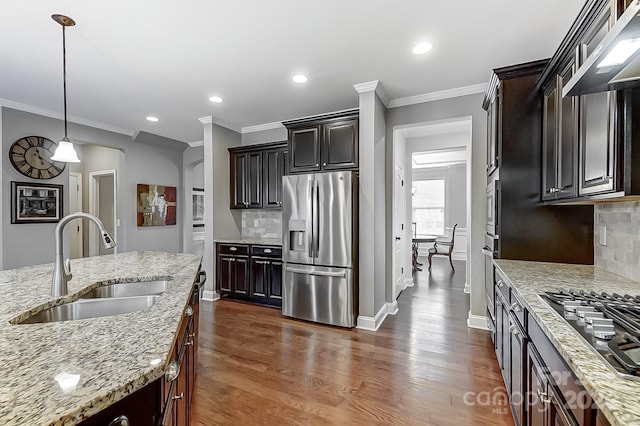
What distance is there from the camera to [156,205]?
5688 millimetres

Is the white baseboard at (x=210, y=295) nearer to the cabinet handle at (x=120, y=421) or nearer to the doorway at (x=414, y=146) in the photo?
the doorway at (x=414, y=146)

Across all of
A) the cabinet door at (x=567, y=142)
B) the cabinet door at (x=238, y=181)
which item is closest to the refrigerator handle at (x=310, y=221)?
the cabinet door at (x=238, y=181)

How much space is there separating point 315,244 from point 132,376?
276 centimetres

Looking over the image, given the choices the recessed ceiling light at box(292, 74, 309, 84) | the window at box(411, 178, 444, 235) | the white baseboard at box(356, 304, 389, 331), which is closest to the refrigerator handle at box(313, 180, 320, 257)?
the white baseboard at box(356, 304, 389, 331)

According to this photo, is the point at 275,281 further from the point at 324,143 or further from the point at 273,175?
the point at 324,143

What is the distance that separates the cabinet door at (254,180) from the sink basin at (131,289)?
9.11 feet

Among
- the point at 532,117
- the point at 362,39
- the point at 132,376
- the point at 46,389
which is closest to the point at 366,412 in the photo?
the point at 132,376

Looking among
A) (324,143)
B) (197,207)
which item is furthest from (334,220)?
(197,207)

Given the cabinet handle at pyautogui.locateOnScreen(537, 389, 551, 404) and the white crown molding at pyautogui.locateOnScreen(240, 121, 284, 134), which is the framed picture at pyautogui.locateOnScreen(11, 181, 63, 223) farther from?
the cabinet handle at pyautogui.locateOnScreen(537, 389, 551, 404)

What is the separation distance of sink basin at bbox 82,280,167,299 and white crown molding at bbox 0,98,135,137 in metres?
3.66

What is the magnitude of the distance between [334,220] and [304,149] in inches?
42.2

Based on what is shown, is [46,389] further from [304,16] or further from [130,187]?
[130,187]

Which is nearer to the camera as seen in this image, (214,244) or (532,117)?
(532,117)

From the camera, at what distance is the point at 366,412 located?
76.9 inches
